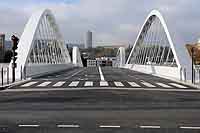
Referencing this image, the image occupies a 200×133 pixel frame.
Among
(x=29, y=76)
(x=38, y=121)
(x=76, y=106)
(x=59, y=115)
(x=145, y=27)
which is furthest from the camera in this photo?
(x=145, y=27)

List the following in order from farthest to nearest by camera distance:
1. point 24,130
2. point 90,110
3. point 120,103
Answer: point 120,103 < point 90,110 < point 24,130

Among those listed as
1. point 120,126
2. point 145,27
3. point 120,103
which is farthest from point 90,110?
point 145,27

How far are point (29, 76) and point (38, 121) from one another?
27.6 meters

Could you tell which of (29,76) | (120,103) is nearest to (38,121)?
(120,103)

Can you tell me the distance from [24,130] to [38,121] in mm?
1574

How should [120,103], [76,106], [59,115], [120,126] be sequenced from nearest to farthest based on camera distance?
[120,126] < [59,115] < [76,106] < [120,103]

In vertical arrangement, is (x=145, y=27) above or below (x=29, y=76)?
above

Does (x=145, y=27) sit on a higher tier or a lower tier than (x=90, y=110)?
higher

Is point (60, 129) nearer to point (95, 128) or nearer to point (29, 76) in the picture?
point (95, 128)

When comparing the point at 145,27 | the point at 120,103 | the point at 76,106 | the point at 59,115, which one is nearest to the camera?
the point at 59,115

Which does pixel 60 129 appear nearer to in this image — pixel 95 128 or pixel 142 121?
pixel 95 128

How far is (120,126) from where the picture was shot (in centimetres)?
1055

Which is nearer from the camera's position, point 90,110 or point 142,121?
point 142,121

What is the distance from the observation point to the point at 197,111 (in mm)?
14453
